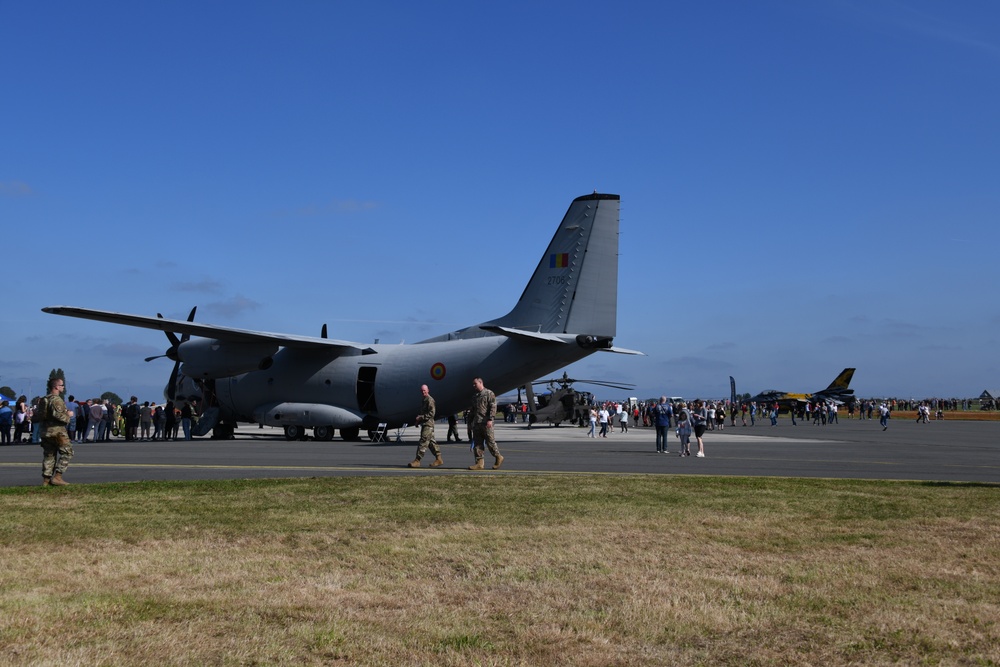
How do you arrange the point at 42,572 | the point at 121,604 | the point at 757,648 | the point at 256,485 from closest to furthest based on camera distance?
1. the point at 757,648
2. the point at 121,604
3. the point at 42,572
4. the point at 256,485

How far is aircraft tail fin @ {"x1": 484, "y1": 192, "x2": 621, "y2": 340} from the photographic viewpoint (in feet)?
93.8

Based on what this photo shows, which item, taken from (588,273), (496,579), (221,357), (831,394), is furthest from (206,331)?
(831,394)

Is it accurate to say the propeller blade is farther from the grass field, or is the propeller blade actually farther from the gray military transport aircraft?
the grass field

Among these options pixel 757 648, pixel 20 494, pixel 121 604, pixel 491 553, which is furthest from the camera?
pixel 20 494

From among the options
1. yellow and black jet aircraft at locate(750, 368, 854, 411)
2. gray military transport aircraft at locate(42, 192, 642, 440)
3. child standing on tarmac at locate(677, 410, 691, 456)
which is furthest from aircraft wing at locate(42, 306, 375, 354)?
yellow and black jet aircraft at locate(750, 368, 854, 411)

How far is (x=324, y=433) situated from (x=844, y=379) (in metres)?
80.5

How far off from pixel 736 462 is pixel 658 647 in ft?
Result: 55.0

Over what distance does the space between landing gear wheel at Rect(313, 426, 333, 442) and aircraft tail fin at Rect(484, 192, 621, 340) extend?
9.54 meters

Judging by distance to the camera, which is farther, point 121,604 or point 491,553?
point 491,553

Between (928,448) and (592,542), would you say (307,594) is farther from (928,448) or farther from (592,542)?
(928,448)

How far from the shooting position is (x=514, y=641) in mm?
5730

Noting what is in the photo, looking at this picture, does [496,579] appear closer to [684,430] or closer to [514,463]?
[514,463]

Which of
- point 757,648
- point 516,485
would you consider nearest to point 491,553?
point 757,648

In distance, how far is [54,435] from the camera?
46.5ft
